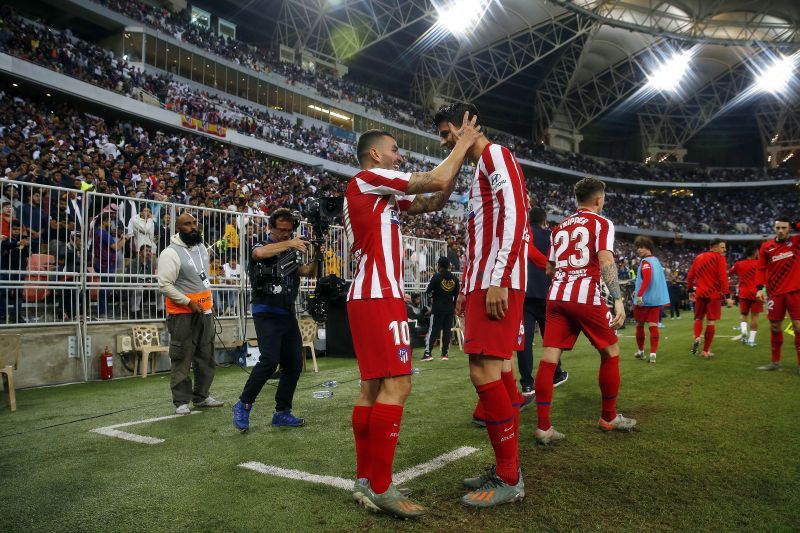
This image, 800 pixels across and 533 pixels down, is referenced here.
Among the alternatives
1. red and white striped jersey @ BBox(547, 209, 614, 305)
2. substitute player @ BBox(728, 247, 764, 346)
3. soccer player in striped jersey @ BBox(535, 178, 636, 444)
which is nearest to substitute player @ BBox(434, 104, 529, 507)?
soccer player in striped jersey @ BBox(535, 178, 636, 444)

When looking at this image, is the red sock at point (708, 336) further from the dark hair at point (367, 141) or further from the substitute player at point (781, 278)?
the dark hair at point (367, 141)

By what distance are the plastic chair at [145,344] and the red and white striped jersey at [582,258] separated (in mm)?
6568

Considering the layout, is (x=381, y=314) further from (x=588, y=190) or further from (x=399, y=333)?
(x=588, y=190)

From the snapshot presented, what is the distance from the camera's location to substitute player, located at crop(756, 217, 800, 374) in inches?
265

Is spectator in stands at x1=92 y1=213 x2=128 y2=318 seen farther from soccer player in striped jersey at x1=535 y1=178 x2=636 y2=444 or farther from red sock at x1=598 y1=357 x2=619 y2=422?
red sock at x1=598 y1=357 x2=619 y2=422

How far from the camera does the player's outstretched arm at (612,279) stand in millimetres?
3969

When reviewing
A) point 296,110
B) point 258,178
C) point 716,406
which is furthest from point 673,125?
point 716,406

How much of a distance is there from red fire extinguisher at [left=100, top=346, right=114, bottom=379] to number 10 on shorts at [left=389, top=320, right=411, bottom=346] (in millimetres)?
6704

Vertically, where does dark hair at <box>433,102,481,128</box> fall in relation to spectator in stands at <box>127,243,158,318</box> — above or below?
above

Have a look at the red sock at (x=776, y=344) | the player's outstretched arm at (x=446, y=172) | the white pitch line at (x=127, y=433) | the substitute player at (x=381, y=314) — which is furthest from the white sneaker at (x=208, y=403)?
the red sock at (x=776, y=344)

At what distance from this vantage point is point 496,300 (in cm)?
272

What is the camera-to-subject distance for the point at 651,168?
54875mm

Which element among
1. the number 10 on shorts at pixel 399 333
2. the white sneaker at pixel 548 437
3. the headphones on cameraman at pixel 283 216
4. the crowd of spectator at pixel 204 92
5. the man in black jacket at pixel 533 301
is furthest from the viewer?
the crowd of spectator at pixel 204 92

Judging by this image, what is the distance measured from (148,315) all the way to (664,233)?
53.3m
